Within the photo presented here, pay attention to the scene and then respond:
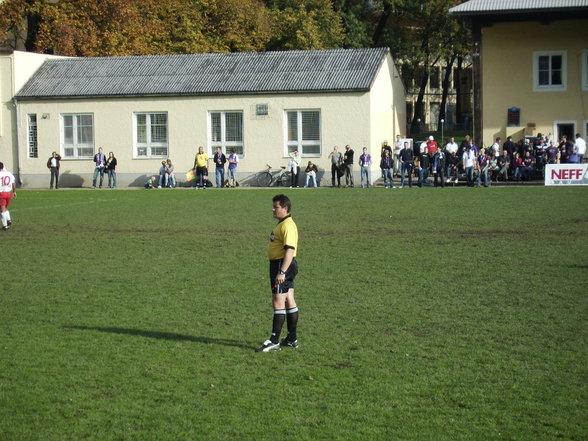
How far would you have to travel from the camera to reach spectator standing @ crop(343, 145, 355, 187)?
3906 cm

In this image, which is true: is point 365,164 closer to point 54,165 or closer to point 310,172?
point 310,172

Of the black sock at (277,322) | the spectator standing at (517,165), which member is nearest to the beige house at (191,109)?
the spectator standing at (517,165)

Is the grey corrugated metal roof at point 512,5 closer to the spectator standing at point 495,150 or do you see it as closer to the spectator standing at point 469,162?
the spectator standing at point 495,150

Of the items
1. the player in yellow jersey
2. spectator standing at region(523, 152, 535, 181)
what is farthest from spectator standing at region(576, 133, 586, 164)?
→ the player in yellow jersey

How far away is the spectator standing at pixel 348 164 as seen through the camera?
39062 mm

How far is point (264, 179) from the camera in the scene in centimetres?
4150

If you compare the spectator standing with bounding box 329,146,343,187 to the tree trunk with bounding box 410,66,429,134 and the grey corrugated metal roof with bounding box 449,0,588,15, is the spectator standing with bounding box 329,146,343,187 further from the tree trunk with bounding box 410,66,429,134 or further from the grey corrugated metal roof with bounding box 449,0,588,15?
the tree trunk with bounding box 410,66,429,134

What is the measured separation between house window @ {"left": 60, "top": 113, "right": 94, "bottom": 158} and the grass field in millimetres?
22918

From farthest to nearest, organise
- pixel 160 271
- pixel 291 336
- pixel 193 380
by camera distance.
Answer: pixel 160 271 < pixel 291 336 < pixel 193 380

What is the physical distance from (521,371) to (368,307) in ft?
11.4

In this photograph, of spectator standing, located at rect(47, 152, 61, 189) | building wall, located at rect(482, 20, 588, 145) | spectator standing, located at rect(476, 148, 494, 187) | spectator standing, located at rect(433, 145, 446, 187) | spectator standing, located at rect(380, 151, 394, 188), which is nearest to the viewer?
spectator standing, located at rect(476, 148, 494, 187)

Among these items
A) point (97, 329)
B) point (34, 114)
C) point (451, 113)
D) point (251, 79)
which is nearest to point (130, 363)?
point (97, 329)

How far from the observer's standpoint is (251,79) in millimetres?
42375

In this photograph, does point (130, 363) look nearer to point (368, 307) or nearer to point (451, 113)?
point (368, 307)
